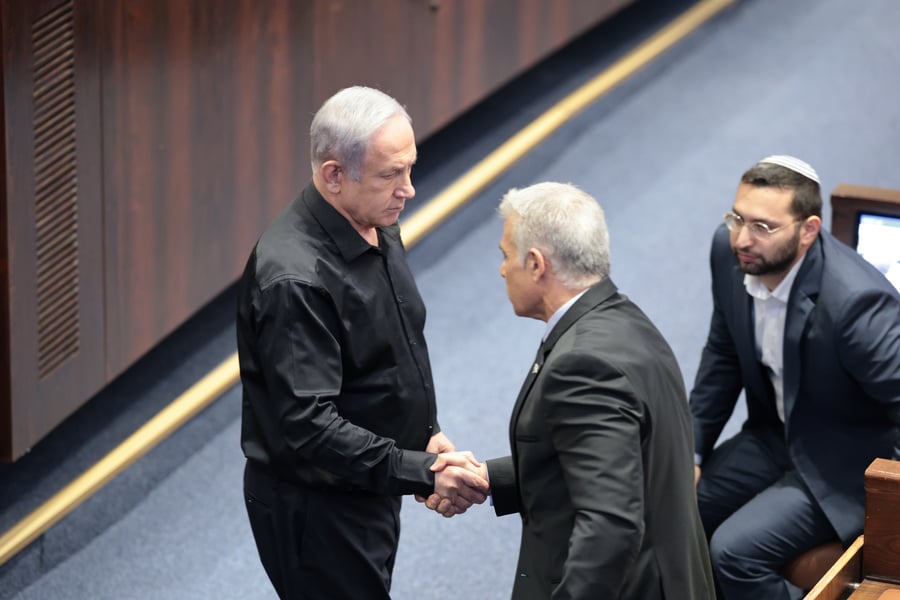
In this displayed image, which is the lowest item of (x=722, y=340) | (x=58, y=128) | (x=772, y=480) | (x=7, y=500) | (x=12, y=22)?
(x=7, y=500)

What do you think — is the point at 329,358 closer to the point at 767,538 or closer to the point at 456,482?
the point at 456,482

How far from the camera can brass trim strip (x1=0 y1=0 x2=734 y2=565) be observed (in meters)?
3.57

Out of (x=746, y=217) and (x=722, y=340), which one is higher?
(x=746, y=217)

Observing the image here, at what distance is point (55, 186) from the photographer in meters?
3.36

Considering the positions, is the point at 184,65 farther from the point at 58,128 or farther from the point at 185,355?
the point at 185,355

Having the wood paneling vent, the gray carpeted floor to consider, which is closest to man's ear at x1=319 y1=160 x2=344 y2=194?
the wood paneling vent

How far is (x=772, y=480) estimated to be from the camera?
317cm

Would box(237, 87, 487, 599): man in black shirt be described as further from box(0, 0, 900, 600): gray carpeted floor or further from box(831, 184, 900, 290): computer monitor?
box(831, 184, 900, 290): computer monitor

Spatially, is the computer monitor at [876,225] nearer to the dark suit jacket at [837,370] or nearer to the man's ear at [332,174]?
the dark suit jacket at [837,370]

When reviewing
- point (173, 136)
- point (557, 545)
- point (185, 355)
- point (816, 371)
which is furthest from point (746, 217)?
point (185, 355)

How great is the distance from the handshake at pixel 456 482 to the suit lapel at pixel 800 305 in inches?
29.7

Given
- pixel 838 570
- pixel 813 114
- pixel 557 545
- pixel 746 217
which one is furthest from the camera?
pixel 813 114

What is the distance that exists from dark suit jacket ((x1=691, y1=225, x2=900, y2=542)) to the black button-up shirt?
2.73 feet

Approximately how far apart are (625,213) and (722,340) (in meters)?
1.78
